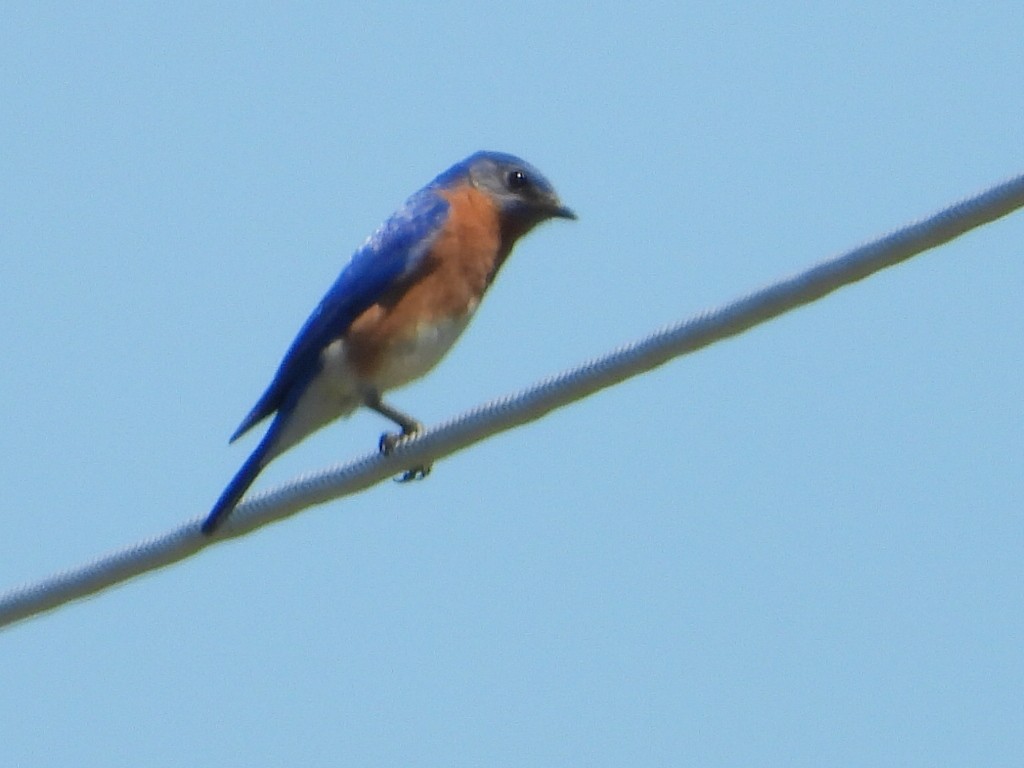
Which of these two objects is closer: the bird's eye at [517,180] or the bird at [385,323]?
the bird at [385,323]

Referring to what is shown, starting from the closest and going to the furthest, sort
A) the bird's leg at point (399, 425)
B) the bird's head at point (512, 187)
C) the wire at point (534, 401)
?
the wire at point (534, 401)
the bird's leg at point (399, 425)
the bird's head at point (512, 187)

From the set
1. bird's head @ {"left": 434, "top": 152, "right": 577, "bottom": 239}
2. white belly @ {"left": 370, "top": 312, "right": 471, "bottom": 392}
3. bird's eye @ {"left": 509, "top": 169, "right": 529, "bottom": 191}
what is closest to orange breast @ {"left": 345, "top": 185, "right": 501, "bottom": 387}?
white belly @ {"left": 370, "top": 312, "right": 471, "bottom": 392}

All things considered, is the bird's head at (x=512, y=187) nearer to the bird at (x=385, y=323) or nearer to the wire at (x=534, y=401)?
the bird at (x=385, y=323)

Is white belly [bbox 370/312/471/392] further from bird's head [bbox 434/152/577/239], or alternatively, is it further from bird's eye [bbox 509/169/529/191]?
bird's eye [bbox 509/169/529/191]

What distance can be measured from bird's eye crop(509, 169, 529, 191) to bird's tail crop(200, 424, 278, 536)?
2154mm

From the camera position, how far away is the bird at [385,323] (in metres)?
9.27

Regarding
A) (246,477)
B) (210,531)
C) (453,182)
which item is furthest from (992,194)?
(453,182)

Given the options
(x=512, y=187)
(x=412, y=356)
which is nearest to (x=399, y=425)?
(x=412, y=356)

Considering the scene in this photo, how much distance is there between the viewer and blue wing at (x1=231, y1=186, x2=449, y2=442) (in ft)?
30.6

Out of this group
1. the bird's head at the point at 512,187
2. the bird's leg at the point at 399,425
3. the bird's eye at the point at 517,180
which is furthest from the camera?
the bird's eye at the point at 517,180

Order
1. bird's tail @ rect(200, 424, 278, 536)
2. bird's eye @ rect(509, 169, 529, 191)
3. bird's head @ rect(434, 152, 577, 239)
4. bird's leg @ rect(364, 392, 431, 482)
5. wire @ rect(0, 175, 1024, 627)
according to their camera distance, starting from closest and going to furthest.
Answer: wire @ rect(0, 175, 1024, 627) < bird's tail @ rect(200, 424, 278, 536) < bird's leg @ rect(364, 392, 431, 482) < bird's head @ rect(434, 152, 577, 239) < bird's eye @ rect(509, 169, 529, 191)

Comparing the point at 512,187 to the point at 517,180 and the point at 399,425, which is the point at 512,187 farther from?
the point at 399,425

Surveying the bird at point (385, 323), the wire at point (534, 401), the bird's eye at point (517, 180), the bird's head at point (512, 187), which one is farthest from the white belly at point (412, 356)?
the wire at point (534, 401)

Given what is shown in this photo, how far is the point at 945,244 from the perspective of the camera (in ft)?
19.5
